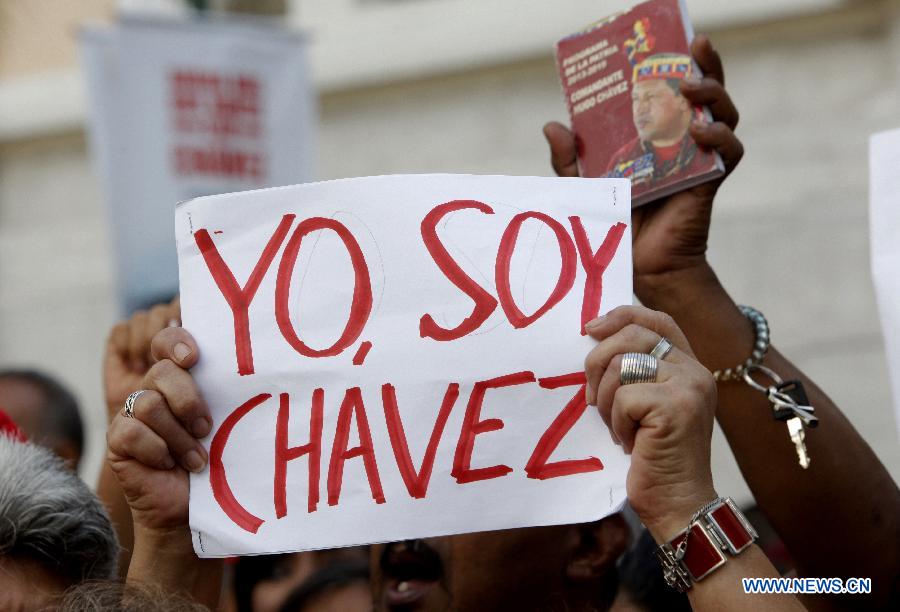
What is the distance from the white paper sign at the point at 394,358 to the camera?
5.28 ft

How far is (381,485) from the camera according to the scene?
1.61m

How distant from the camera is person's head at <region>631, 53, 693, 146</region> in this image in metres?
1.90

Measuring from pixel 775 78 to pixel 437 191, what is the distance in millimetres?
2905

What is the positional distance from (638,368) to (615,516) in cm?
69

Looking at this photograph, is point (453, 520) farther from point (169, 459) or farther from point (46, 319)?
point (46, 319)

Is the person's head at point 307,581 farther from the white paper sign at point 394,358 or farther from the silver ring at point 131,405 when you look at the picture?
the silver ring at point 131,405

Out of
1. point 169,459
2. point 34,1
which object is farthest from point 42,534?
point 34,1

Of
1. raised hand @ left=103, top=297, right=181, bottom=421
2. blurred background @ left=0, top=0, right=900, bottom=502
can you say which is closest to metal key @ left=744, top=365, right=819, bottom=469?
raised hand @ left=103, top=297, right=181, bottom=421

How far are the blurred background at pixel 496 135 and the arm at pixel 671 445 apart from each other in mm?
2691

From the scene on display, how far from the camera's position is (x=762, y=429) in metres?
1.96

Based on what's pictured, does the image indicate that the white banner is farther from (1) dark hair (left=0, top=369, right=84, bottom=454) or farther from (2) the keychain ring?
(2) the keychain ring

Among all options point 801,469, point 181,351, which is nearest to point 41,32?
point 181,351

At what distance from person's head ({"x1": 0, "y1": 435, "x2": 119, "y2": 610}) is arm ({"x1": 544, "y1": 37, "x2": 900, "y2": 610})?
89 centimetres

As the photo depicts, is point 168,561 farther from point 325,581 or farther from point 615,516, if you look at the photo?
point 615,516
